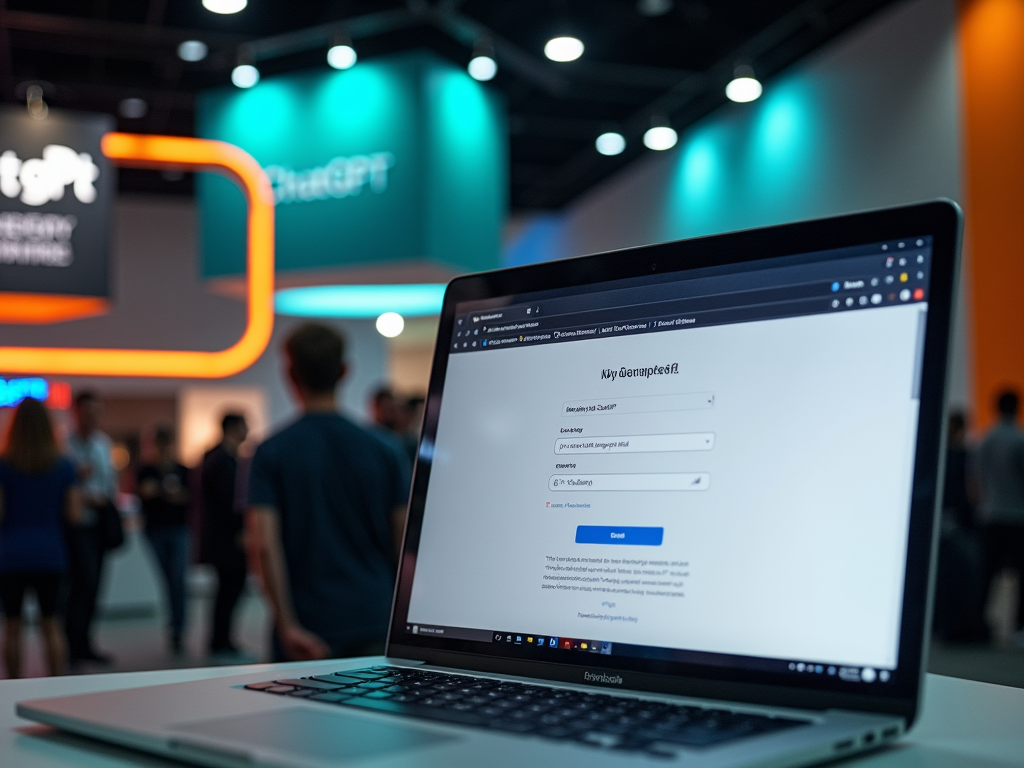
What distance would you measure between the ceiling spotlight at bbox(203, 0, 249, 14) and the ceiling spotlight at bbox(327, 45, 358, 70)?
66cm

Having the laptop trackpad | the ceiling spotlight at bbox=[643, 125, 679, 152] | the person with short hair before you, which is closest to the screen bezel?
the laptop trackpad

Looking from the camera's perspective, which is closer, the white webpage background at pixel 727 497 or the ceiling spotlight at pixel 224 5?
the white webpage background at pixel 727 497

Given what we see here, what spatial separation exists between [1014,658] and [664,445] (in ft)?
18.3

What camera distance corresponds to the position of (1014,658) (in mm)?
5641

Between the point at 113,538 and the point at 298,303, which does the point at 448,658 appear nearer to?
the point at 113,538

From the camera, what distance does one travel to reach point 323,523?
2658mm

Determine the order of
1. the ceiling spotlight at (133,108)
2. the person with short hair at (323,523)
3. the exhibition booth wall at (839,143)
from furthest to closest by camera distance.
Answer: the ceiling spotlight at (133,108)
the exhibition booth wall at (839,143)
the person with short hair at (323,523)

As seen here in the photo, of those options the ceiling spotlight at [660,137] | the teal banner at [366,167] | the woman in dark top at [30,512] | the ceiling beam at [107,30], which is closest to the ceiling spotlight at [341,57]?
the teal banner at [366,167]

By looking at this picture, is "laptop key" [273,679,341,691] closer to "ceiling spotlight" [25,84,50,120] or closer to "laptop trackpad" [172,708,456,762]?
"laptop trackpad" [172,708,456,762]

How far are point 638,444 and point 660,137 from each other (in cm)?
878

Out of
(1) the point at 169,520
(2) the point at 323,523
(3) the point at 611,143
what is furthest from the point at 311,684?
(3) the point at 611,143

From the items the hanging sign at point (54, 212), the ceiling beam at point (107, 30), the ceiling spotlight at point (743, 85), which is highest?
the ceiling spotlight at point (743, 85)

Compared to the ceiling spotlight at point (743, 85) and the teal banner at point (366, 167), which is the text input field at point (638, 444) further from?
the ceiling spotlight at point (743, 85)

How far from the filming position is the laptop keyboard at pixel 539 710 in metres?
0.64
